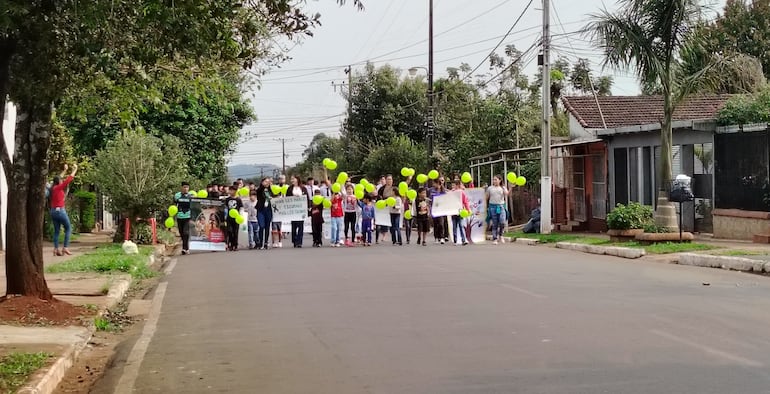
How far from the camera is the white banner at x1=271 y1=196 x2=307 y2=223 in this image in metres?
23.6

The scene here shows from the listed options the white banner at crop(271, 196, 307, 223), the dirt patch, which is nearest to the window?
the white banner at crop(271, 196, 307, 223)

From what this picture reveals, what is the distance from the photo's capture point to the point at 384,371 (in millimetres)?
7512

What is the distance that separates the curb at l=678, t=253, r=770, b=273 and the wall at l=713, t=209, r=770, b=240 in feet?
11.9

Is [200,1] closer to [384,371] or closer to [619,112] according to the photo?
[384,371]

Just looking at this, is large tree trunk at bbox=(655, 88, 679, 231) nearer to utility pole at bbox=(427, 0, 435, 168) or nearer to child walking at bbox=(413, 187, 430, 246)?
child walking at bbox=(413, 187, 430, 246)

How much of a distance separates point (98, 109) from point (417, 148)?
118 feet

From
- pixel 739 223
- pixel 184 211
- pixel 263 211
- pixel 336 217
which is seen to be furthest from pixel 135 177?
pixel 739 223

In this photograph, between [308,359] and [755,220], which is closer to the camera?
[308,359]

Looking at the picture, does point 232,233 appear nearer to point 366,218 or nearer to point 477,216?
point 366,218

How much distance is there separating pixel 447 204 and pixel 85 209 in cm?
1545

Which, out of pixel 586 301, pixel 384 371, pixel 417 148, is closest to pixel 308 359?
pixel 384 371

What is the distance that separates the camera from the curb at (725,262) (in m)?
15.0

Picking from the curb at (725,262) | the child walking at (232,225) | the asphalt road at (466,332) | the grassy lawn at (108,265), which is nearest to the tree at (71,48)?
the asphalt road at (466,332)

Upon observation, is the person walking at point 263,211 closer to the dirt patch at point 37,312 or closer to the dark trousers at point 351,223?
the dark trousers at point 351,223
